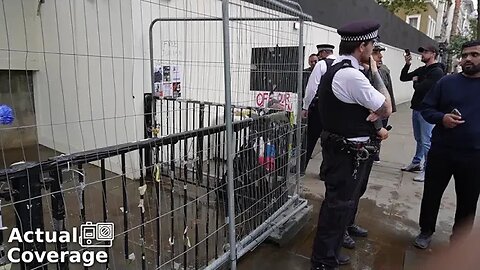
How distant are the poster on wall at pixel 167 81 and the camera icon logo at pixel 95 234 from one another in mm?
2895

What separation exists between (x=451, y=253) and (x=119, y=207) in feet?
11.1

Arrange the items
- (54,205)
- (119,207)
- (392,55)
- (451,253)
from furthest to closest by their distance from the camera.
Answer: (392,55)
(119,207)
(54,205)
(451,253)

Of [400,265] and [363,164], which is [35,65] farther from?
[400,265]

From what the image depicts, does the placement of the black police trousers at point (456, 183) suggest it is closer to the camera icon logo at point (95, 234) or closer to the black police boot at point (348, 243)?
the black police boot at point (348, 243)

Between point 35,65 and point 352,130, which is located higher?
point 35,65

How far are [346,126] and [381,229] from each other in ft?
5.63

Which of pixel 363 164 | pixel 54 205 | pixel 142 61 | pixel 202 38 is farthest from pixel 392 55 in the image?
pixel 54 205

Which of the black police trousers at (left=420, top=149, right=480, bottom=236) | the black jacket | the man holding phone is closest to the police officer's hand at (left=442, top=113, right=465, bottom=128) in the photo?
the man holding phone

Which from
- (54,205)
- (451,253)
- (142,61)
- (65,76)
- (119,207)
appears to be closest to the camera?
(451,253)

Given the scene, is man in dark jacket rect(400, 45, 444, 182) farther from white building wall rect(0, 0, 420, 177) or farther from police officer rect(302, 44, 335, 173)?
white building wall rect(0, 0, 420, 177)

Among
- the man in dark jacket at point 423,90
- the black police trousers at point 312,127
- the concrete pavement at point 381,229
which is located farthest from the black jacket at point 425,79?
the black police trousers at point 312,127

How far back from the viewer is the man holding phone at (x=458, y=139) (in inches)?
118

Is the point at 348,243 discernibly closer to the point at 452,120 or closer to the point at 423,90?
the point at 452,120

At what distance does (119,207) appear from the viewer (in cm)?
378
